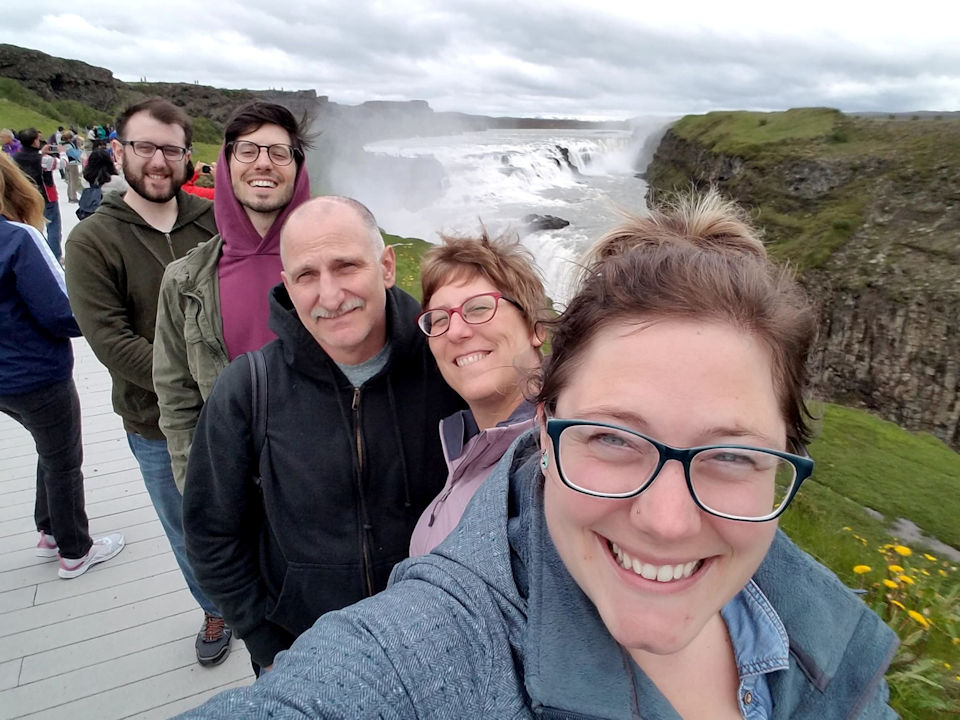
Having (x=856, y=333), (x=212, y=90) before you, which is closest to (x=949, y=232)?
(x=856, y=333)

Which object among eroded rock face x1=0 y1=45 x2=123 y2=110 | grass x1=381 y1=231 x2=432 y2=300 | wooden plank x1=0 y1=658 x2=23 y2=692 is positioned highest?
eroded rock face x1=0 y1=45 x2=123 y2=110

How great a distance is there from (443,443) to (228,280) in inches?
45.0

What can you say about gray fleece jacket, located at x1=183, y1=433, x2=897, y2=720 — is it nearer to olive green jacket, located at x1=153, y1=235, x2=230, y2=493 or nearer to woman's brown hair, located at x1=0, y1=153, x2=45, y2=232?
olive green jacket, located at x1=153, y1=235, x2=230, y2=493

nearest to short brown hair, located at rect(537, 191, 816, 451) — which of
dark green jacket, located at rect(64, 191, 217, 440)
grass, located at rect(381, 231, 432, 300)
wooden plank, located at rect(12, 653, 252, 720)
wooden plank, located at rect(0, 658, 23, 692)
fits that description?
dark green jacket, located at rect(64, 191, 217, 440)

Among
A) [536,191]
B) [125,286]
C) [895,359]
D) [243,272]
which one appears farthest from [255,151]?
[536,191]

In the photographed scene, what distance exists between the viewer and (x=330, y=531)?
184cm

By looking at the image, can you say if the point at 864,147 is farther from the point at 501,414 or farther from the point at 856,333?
the point at 501,414

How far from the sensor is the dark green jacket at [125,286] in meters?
2.41

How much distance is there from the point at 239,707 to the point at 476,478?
0.82 metres

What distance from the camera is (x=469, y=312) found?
6.10 feet

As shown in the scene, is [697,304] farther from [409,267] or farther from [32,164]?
[32,164]

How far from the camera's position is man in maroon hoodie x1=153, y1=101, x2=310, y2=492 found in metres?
2.20

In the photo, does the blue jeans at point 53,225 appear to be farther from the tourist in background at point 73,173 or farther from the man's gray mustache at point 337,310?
the man's gray mustache at point 337,310

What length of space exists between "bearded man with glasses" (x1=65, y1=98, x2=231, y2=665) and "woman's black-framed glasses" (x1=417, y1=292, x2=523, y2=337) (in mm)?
1370
